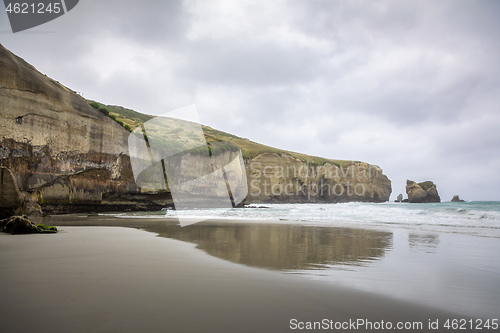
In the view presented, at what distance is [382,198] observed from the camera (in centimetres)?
6606

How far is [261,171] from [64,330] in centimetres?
4772

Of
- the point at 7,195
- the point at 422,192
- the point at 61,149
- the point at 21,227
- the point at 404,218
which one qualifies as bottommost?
the point at 404,218

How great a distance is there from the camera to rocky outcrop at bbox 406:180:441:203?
5869 cm

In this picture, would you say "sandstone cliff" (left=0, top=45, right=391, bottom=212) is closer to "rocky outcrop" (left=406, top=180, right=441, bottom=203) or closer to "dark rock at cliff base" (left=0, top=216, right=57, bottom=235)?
"dark rock at cliff base" (left=0, top=216, right=57, bottom=235)

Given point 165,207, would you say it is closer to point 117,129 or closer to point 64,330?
point 117,129

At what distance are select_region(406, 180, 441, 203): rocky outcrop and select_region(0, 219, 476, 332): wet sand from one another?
67.6m

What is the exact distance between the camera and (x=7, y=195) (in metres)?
8.44

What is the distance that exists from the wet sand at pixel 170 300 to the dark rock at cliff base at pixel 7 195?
6.85 metres

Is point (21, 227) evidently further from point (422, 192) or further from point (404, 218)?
point (422, 192)

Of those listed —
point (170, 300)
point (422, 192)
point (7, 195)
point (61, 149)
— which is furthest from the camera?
point (422, 192)

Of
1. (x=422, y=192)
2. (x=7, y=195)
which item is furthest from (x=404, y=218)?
(x=422, y=192)

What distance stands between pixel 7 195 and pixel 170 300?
31.9 ft

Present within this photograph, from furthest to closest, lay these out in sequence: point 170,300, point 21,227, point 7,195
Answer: point 7,195 < point 21,227 < point 170,300

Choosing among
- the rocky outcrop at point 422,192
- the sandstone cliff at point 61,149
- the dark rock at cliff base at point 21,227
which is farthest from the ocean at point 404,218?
the rocky outcrop at point 422,192
